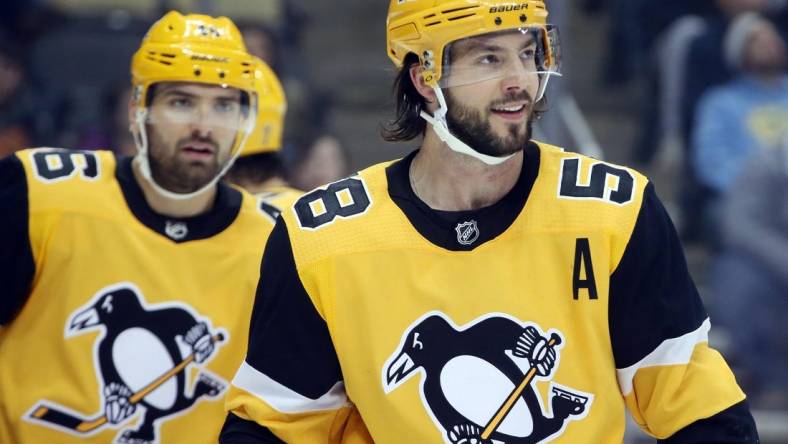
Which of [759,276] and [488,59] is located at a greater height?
[488,59]

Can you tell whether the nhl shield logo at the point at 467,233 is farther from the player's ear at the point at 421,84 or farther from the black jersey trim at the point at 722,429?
the black jersey trim at the point at 722,429

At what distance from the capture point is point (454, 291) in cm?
257

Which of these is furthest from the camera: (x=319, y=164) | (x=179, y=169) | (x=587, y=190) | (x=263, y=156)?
(x=319, y=164)

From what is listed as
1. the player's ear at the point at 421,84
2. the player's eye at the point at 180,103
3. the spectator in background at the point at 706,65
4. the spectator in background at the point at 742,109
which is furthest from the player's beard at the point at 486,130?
the spectator in background at the point at 706,65

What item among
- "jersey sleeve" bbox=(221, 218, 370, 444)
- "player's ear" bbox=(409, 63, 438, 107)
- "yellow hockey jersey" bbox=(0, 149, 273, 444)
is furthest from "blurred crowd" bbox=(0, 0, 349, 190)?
"jersey sleeve" bbox=(221, 218, 370, 444)

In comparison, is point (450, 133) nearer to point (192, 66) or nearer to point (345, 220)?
point (345, 220)

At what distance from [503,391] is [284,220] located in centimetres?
52

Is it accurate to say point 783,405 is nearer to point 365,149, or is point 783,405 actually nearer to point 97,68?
point 365,149

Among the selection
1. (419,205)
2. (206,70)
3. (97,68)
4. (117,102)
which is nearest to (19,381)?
(206,70)

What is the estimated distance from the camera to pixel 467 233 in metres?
2.62

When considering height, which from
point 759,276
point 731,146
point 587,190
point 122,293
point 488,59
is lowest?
point 759,276

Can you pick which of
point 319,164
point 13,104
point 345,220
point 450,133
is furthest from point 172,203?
point 13,104

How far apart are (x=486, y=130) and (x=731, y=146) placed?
12.3 feet

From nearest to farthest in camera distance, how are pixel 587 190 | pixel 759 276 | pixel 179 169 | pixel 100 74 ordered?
pixel 587 190 → pixel 179 169 → pixel 759 276 → pixel 100 74
